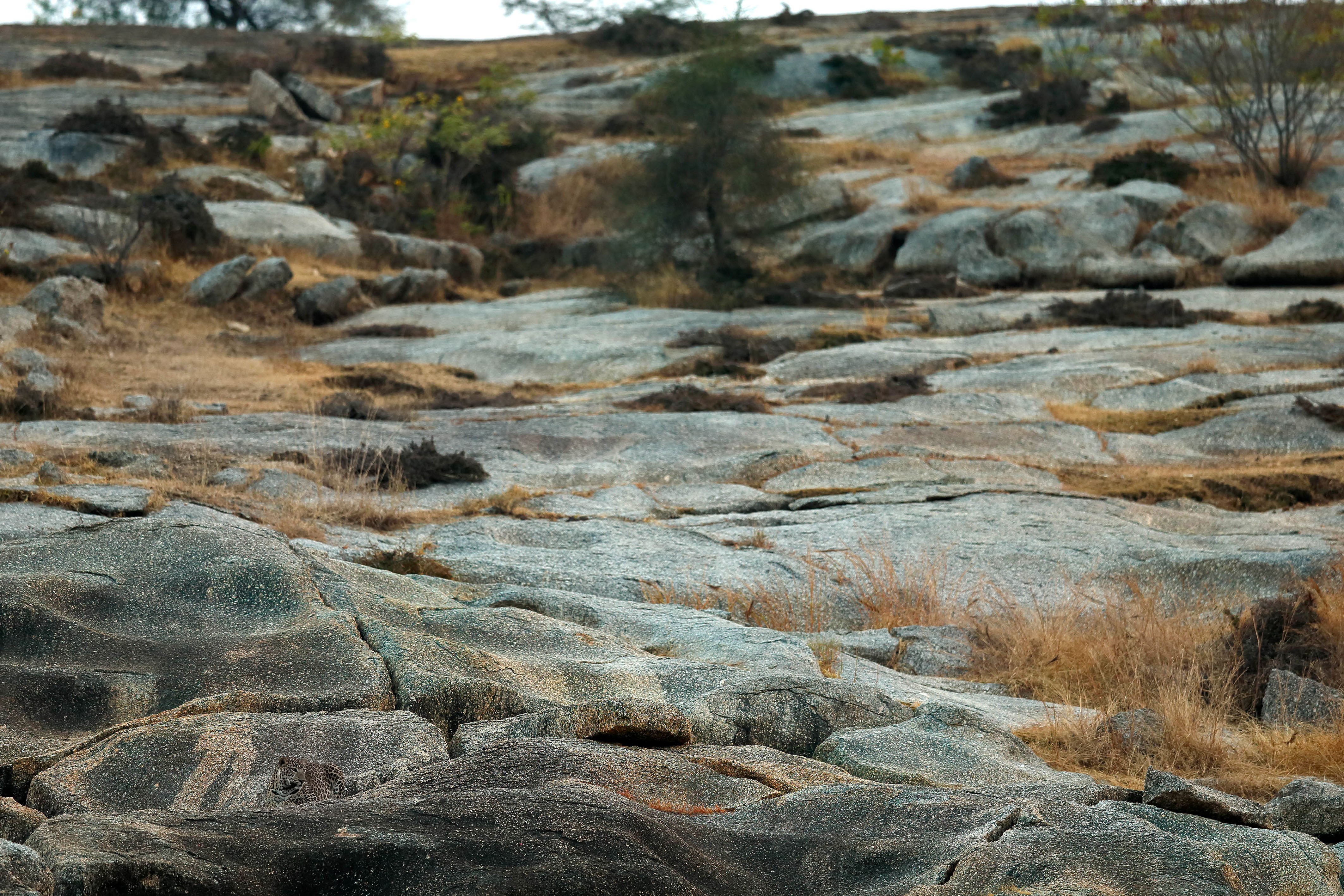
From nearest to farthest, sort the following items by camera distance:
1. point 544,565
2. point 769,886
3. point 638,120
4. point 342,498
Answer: point 769,886, point 544,565, point 342,498, point 638,120

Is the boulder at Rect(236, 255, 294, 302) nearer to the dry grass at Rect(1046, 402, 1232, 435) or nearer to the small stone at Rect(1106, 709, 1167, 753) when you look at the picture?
the dry grass at Rect(1046, 402, 1232, 435)

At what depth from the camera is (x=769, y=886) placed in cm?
219

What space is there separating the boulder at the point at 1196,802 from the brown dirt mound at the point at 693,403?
25.4 feet

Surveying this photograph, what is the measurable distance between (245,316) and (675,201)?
6.30 metres

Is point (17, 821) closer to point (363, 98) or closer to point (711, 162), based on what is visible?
point (711, 162)

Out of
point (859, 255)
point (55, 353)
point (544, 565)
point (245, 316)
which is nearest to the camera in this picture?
point (544, 565)

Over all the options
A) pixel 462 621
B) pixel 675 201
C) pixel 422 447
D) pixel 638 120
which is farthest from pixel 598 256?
pixel 462 621

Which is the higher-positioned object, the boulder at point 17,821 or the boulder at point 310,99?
the boulder at point 310,99

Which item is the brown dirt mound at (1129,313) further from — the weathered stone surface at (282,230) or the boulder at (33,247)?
the boulder at (33,247)

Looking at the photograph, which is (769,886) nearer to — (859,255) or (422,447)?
(422,447)

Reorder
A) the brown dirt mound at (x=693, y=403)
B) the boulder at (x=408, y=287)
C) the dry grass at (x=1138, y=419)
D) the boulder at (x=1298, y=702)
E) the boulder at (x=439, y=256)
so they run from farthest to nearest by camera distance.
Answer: the boulder at (x=439, y=256) → the boulder at (x=408, y=287) → the brown dirt mound at (x=693, y=403) → the dry grass at (x=1138, y=419) → the boulder at (x=1298, y=702)

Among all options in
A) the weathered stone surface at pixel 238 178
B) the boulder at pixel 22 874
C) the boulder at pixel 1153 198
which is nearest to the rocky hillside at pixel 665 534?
the boulder at pixel 22 874

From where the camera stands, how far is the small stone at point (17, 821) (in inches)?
85.2

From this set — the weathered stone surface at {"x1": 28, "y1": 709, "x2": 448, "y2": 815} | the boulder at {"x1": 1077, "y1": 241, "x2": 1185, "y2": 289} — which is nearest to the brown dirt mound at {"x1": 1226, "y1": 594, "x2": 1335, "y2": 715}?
the weathered stone surface at {"x1": 28, "y1": 709, "x2": 448, "y2": 815}
